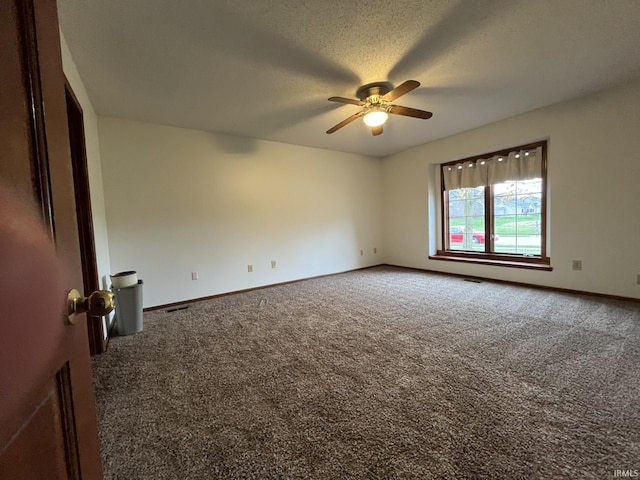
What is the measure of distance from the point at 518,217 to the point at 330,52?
3603mm

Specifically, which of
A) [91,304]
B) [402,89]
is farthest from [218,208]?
[91,304]

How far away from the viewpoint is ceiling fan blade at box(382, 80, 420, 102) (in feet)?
7.03

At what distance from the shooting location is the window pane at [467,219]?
4.54 meters

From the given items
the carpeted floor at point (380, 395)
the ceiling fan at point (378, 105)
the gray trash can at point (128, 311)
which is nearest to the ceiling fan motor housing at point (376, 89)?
the ceiling fan at point (378, 105)

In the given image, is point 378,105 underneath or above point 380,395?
above

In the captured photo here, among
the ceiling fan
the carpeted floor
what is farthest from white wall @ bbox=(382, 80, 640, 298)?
the ceiling fan

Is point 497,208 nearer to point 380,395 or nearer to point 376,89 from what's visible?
point 376,89

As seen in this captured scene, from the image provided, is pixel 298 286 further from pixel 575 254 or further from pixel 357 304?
pixel 575 254

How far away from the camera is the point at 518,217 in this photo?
4059mm

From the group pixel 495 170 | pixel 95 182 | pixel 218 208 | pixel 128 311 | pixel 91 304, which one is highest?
pixel 495 170

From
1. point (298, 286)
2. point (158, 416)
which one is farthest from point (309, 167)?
point (158, 416)

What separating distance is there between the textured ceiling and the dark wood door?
1.48 metres

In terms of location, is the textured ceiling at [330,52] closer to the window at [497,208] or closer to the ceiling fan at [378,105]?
the ceiling fan at [378,105]

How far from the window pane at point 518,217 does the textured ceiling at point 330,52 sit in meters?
1.18
